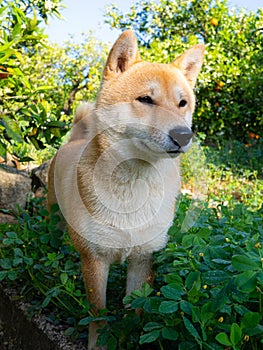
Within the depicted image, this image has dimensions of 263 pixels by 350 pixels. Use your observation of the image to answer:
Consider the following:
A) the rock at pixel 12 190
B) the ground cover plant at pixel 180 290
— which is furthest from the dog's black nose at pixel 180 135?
the rock at pixel 12 190

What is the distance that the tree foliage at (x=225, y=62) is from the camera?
7375 millimetres

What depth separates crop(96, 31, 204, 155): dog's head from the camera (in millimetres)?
2084

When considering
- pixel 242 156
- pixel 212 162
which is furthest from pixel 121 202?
pixel 242 156

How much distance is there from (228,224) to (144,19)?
26.1 feet

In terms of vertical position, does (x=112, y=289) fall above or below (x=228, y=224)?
below

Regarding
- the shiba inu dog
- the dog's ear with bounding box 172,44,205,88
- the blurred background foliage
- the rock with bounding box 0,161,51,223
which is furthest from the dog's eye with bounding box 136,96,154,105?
the blurred background foliage

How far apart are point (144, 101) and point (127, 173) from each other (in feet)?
1.13

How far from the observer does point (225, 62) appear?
7.67 meters

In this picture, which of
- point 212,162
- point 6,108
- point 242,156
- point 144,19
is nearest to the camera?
point 6,108

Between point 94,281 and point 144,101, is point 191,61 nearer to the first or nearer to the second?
point 144,101

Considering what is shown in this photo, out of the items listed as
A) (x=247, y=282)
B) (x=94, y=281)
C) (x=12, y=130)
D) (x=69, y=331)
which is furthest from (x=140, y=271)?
(x=12, y=130)

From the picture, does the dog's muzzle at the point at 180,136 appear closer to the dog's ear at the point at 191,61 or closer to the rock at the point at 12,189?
the dog's ear at the point at 191,61

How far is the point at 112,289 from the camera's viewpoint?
276cm

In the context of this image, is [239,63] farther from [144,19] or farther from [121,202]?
[121,202]
